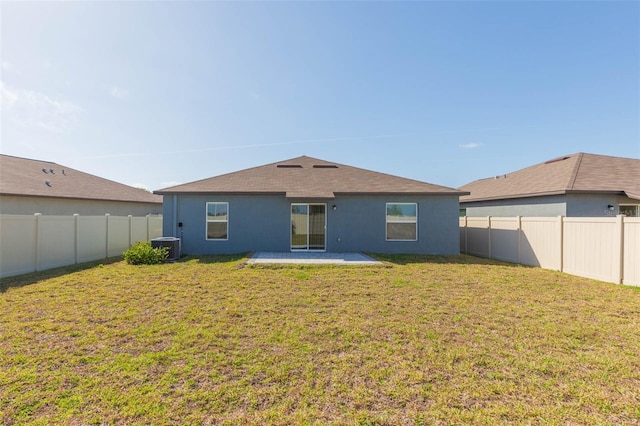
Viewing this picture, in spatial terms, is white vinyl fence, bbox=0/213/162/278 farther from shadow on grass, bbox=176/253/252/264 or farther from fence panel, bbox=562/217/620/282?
fence panel, bbox=562/217/620/282

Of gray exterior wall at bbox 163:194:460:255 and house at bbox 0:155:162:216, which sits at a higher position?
house at bbox 0:155:162:216

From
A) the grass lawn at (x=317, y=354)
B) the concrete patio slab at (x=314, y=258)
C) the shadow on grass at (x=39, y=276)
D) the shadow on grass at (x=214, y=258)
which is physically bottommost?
the grass lawn at (x=317, y=354)

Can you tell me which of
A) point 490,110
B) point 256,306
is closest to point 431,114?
point 490,110

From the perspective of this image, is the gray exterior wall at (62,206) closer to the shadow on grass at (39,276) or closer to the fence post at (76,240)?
the fence post at (76,240)

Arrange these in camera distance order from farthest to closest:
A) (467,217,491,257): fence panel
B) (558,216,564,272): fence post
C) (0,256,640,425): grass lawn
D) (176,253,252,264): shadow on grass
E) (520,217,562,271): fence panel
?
(467,217,491,257): fence panel
(176,253,252,264): shadow on grass
(520,217,562,271): fence panel
(558,216,564,272): fence post
(0,256,640,425): grass lawn

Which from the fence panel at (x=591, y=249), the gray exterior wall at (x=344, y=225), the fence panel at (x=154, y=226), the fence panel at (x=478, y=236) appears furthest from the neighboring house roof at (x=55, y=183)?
the fence panel at (x=591, y=249)

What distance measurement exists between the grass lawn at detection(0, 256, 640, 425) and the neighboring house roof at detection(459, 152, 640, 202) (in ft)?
23.6

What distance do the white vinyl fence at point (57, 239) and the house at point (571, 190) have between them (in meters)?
19.2

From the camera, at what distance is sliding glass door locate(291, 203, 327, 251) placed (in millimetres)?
12281

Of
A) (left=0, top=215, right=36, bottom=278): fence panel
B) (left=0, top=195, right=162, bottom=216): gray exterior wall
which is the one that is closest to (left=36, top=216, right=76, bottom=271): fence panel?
(left=0, top=215, right=36, bottom=278): fence panel

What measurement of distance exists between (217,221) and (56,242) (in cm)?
535

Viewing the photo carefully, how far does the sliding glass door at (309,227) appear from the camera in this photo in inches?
484

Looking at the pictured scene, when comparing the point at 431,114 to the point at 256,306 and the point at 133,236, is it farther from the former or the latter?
the point at 133,236

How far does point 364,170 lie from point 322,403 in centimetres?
1308
